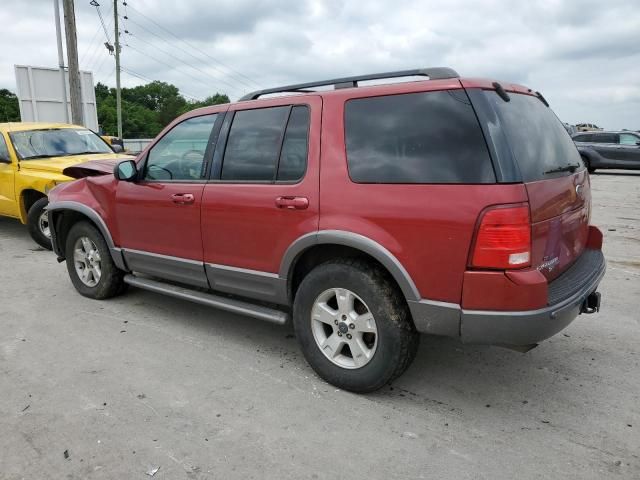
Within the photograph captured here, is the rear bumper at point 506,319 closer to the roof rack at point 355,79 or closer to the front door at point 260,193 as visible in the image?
the front door at point 260,193

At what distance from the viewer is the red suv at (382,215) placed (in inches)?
105

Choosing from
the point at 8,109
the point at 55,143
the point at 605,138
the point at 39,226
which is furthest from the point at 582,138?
the point at 8,109

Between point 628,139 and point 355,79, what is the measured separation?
19.2 m

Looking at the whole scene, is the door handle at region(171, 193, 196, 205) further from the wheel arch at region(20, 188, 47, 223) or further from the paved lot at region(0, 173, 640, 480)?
the wheel arch at region(20, 188, 47, 223)

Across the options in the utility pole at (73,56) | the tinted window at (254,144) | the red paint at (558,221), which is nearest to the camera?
the red paint at (558,221)

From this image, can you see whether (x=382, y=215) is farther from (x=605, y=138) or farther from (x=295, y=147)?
(x=605, y=138)

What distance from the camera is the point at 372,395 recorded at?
3.26 m

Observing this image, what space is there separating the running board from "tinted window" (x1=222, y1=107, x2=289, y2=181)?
92 cm

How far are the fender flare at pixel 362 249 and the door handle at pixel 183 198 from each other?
1.01 meters

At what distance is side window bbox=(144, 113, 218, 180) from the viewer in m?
4.03

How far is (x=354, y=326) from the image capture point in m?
3.18

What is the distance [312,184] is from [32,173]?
5.69 meters

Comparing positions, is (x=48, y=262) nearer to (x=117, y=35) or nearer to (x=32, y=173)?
(x=32, y=173)

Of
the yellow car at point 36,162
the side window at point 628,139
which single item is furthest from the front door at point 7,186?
the side window at point 628,139
